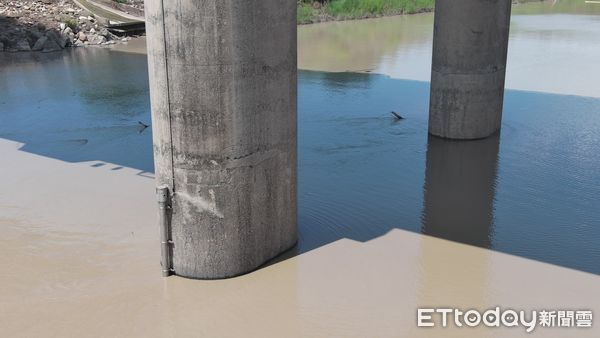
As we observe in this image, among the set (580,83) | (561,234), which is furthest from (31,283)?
(580,83)

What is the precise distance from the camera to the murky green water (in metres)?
9.73

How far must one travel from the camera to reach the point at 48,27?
31516 millimetres

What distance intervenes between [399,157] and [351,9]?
111 feet

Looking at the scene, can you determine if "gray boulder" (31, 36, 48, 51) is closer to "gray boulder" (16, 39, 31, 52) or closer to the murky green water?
"gray boulder" (16, 39, 31, 52)

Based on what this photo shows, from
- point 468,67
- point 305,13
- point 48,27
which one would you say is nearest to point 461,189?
point 468,67

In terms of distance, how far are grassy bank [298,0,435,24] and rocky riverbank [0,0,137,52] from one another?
13865 mm

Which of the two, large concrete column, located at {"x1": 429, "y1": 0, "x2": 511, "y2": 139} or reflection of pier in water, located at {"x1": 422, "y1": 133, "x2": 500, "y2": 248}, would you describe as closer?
reflection of pier in water, located at {"x1": 422, "y1": 133, "x2": 500, "y2": 248}

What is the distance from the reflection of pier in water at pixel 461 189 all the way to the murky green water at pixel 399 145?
0.03 metres

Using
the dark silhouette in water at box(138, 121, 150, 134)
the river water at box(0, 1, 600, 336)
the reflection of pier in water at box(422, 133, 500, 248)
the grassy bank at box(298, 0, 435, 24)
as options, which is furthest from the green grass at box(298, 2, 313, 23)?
the reflection of pier in water at box(422, 133, 500, 248)

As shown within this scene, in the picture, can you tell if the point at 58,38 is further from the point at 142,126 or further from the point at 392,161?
the point at 392,161

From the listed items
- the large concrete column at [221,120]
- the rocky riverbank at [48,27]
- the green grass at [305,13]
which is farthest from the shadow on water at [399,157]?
the green grass at [305,13]

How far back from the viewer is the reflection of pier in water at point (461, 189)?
31.5ft

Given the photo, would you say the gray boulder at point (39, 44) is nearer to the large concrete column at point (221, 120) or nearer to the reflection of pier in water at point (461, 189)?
the reflection of pier in water at point (461, 189)

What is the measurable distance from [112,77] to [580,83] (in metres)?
15.8
